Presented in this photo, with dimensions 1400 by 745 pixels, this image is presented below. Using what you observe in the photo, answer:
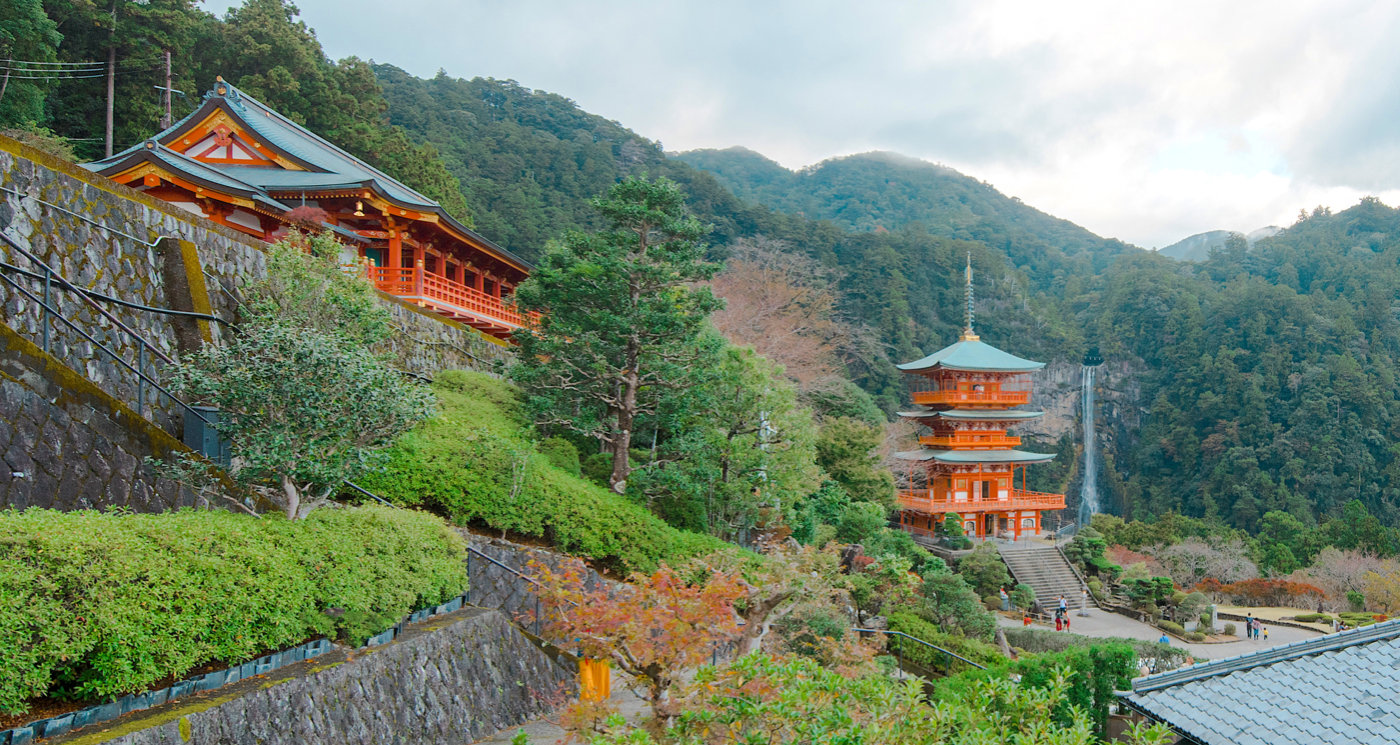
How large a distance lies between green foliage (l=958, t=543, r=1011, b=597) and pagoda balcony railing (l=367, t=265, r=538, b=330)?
1470 centimetres

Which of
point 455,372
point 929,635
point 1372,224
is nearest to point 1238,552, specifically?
point 929,635

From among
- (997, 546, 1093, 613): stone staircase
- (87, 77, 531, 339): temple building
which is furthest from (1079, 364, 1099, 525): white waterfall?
(87, 77, 531, 339): temple building

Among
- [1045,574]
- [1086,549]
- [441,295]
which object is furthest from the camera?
[1086,549]

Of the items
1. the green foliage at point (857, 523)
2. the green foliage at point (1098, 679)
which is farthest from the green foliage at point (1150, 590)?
the green foliage at point (1098, 679)

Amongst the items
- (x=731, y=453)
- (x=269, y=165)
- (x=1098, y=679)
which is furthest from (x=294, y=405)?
(x=269, y=165)

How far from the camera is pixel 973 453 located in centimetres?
2788

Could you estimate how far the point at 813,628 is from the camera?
10.5 meters

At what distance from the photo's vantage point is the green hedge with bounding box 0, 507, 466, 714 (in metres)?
3.29

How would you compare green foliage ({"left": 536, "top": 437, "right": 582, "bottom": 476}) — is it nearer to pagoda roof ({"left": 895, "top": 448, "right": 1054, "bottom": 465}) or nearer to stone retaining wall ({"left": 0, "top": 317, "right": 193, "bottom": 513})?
stone retaining wall ({"left": 0, "top": 317, "right": 193, "bottom": 513})

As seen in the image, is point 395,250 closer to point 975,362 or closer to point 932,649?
point 932,649

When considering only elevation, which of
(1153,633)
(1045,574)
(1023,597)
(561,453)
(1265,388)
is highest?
(1265,388)

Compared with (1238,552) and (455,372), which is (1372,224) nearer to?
(1238,552)

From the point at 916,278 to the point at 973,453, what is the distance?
23.1 meters

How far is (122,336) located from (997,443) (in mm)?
27752
